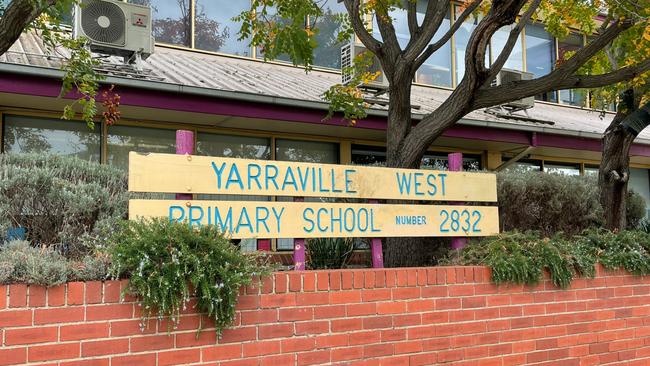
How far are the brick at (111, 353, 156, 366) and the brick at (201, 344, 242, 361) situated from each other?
29cm

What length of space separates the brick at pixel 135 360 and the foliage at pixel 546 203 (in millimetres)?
4217

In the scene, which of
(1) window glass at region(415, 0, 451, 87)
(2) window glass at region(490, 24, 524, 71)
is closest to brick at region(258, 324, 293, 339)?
(1) window glass at region(415, 0, 451, 87)

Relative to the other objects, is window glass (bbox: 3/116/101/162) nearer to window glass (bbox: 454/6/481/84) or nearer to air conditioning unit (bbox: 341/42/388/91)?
air conditioning unit (bbox: 341/42/388/91)

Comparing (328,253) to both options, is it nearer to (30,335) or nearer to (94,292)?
(94,292)

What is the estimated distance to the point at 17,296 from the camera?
9.77 feet

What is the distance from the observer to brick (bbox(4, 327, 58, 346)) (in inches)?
116

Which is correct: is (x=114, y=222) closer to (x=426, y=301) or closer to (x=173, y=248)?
(x=173, y=248)

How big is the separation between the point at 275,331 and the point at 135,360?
860 millimetres

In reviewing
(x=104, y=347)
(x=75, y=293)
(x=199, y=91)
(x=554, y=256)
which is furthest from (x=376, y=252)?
(x=199, y=91)

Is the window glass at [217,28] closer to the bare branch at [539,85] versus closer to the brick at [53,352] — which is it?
the bare branch at [539,85]

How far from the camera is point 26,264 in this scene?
3051mm

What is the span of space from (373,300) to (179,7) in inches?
295

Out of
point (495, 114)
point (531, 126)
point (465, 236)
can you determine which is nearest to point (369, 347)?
point (465, 236)

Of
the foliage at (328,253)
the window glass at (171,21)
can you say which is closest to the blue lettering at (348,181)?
the foliage at (328,253)
